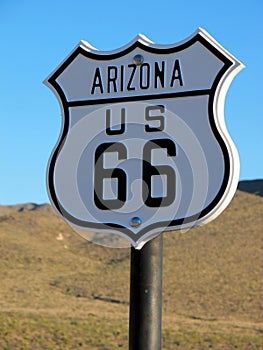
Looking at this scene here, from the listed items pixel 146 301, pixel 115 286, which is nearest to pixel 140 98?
pixel 146 301

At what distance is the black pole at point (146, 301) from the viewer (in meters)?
3.30

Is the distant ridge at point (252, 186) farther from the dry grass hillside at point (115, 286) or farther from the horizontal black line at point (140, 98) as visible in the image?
the horizontal black line at point (140, 98)

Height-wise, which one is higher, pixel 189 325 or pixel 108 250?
pixel 108 250

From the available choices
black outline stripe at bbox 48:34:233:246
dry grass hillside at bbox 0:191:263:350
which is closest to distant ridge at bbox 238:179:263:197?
dry grass hillside at bbox 0:191:263:350

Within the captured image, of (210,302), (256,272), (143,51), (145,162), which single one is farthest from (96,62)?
(256,272)

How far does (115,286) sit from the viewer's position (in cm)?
4750

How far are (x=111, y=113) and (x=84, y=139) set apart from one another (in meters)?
0.18

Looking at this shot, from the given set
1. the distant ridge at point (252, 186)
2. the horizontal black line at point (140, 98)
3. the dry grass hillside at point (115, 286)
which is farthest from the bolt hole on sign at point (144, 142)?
the distant ridge at point (252, 186)

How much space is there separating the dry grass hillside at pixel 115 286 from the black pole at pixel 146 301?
1085 inches

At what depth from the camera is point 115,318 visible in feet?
124

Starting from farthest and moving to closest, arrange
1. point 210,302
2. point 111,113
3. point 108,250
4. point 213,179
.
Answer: point 108,250 < point 210,302 < point 111,113 < point 213,179

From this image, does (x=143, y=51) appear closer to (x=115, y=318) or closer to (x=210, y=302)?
(x=115, y=318)

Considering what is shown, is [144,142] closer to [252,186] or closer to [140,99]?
[140,99]

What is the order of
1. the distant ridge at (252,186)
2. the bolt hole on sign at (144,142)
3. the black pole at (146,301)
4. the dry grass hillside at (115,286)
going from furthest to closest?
the distant ridge at (252,186)
the dry grass hillside at (115,286)
the bolt hole on sign at (144,142)
the black pole at (146,301)
